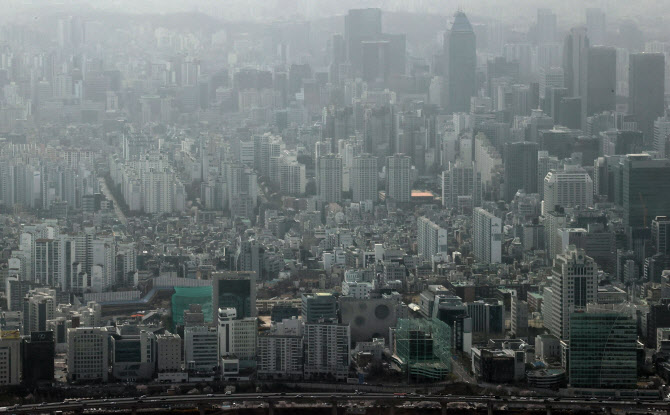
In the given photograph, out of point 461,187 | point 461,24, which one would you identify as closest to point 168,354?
point 461,187

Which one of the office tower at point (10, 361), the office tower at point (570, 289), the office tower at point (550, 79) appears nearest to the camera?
the office tower at point (10, 361)

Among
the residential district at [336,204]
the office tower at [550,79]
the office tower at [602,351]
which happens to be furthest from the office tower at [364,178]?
the office tower at [602,351]

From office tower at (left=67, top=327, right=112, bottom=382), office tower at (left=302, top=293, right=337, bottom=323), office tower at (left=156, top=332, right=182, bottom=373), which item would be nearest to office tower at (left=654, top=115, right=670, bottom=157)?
office tower at (left=302, top=293, right=337, bottom=323)

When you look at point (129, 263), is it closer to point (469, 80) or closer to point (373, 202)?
point (373, 202)

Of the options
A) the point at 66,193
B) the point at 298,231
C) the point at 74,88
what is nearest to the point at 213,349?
the point at 298,231

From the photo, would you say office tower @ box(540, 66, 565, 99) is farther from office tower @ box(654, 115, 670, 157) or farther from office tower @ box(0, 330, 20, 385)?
office tower @ box(0, 330, 20, 385)

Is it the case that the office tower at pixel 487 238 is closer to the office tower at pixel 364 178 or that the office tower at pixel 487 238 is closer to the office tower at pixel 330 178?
the office tower at pixel 364 178

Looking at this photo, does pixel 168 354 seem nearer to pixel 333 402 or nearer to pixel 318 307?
pixel 318 307
